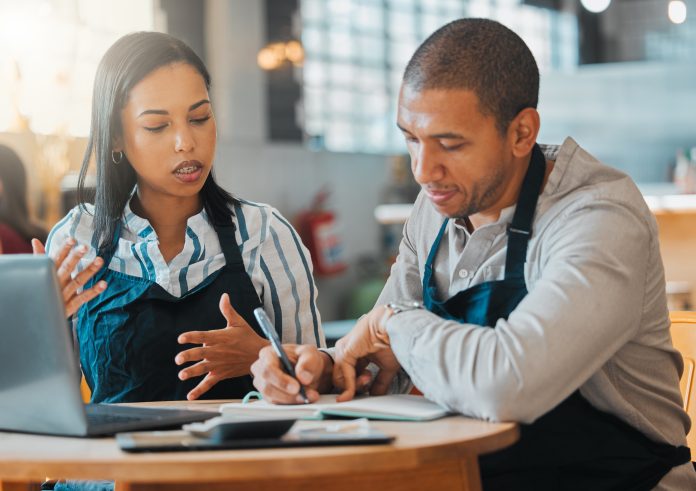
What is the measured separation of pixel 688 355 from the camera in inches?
76.5

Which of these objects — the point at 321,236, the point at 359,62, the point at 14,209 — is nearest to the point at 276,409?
the point at 14,209

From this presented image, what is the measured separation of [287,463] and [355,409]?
31 cm

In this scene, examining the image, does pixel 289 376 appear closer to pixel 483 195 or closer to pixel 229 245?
pixel 483 195

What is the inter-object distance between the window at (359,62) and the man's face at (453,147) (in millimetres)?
7927

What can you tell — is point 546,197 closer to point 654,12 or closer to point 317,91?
point 317,91

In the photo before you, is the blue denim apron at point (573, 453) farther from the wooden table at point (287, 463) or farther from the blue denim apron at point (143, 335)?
the blue denim apron at point (143, 335)

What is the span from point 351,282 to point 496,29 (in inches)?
326

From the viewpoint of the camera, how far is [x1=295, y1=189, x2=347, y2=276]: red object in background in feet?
29.8

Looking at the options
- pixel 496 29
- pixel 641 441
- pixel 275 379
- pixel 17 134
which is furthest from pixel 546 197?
pixel 17 134

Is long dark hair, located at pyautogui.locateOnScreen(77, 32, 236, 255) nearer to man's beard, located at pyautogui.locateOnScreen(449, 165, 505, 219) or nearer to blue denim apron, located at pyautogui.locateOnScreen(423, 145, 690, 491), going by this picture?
man's beard, located at pyautogui.locateOnScreen(449, 165, 505, 219)

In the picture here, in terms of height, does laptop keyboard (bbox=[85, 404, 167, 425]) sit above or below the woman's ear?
below

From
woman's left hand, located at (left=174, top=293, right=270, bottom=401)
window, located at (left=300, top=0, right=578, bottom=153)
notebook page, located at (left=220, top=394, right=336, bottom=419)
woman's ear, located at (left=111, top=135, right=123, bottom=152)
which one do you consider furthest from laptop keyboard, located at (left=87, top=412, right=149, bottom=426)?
window, located at (left=300, top=0, right=578, bottom=153)

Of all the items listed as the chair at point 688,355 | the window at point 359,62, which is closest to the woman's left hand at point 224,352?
the chair at point 688,355

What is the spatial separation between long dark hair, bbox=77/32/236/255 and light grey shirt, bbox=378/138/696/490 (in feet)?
2.30
